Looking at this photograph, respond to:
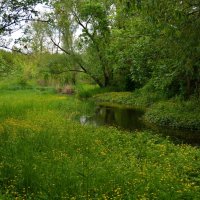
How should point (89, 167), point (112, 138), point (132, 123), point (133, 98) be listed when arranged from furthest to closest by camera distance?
point (133, 98) → point (132, 123) → point (112, 138) → point (89, 167)

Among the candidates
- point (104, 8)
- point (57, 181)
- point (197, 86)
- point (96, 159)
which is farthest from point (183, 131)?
point (104, 8)

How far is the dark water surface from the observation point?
18.0 meters

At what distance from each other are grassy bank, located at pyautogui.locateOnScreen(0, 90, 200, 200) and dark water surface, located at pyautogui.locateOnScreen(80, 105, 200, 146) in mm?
3201

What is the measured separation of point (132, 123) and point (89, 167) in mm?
13631

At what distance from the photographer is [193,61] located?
1772 cm

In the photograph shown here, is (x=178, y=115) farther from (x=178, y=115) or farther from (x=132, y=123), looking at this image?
(x=132, y=123)

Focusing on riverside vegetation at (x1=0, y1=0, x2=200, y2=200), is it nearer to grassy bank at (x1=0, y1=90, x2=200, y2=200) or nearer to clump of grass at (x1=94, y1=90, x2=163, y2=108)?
grassy bank at (x1=0, y1=90, x2=200, y2=200)

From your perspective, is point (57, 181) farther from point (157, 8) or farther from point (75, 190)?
point (157, 8)

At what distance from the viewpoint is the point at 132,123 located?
22.8 meters

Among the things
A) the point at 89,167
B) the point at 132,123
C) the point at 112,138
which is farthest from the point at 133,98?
the point at 89,167

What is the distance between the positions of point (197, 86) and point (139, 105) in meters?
8.80

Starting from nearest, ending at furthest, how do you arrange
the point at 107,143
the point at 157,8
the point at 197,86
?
the point at 157,8 → the point at 107,143 → the point at 197,86

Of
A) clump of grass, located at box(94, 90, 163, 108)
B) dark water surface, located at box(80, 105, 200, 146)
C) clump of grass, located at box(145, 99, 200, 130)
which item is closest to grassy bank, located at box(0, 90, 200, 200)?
dark water surface, located at box(80, 105, 200, 146)

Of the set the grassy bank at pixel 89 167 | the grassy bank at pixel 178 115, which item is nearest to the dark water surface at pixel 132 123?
the grassy bank at pixel 178 115
